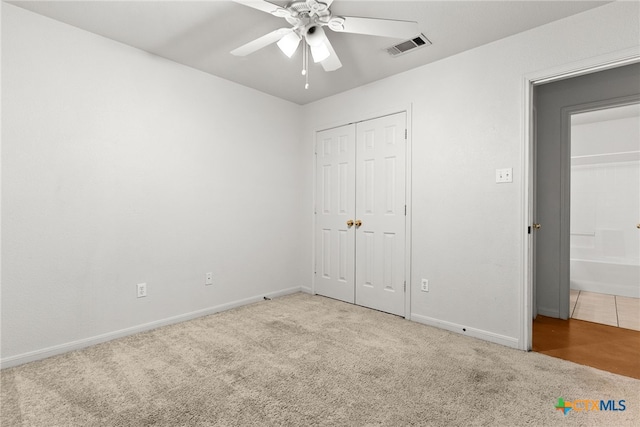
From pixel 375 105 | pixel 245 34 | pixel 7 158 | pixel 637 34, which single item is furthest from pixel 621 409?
pixel 7 158

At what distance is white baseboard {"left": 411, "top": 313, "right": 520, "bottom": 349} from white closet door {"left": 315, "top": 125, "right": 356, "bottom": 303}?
35.5 inches

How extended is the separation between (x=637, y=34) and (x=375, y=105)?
79.3 inches

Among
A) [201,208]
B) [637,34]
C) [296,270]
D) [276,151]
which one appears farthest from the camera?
[296,270]

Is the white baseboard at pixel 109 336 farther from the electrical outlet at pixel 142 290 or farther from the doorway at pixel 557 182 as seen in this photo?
the doorway at pixel 557 182

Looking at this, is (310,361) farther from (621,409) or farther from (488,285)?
(621,409)

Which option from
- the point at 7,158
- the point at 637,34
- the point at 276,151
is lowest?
the point at 7,158

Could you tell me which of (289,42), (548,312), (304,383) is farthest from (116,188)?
(548,312)

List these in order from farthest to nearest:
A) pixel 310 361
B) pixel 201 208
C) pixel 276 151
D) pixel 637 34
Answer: pixel 276 151
pixel 201 208
pixel 310 361
pixel 637 34

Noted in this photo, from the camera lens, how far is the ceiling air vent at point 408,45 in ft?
8.35

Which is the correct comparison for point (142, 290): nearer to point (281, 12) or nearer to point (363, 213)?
point (363, 213)

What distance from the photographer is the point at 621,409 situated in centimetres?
170

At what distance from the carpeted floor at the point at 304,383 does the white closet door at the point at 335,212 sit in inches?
42.2

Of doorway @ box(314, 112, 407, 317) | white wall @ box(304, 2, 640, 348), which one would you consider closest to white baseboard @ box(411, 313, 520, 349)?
white wall @ box(304, 2, 640, 348)

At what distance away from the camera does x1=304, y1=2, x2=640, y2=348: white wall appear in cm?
231
